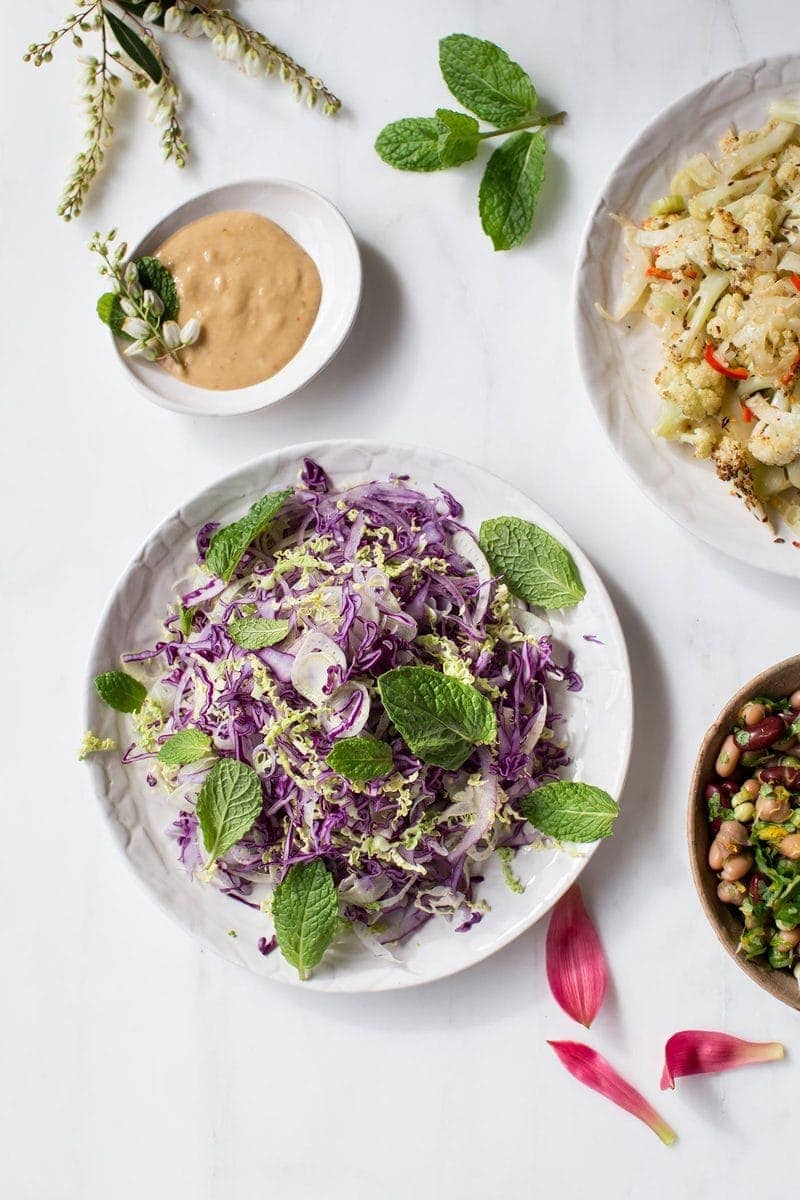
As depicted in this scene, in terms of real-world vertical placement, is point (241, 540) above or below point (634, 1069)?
above

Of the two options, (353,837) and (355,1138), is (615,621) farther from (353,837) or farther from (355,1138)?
(355,1138)

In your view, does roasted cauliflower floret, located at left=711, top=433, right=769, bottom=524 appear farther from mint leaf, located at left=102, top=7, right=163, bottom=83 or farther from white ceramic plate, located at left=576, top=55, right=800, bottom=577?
mint leaf, located at left=102, top=7, right=163, bottom=83

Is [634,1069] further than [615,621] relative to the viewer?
Yes

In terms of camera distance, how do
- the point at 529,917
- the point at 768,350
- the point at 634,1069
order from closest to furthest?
the point at 768,350
the point at 529,917
the point at 634,1069

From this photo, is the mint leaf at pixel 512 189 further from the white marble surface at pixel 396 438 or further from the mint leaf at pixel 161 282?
the mint leaf at pixel 161 282

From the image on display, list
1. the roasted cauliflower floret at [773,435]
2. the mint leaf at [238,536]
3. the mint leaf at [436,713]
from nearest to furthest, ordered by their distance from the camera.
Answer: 1. the mint leaf at [436,713]
2. the roasted cauliflower floret at [773,435]
3. the mint leaf at [238,536]

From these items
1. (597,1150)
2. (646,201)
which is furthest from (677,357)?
(597,1150)

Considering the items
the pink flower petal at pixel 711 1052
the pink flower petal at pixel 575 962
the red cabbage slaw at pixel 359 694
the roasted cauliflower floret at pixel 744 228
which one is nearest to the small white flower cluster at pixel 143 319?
the red cabbage slaw at pixel 359 694

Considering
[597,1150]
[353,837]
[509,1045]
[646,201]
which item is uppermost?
[646,201]
